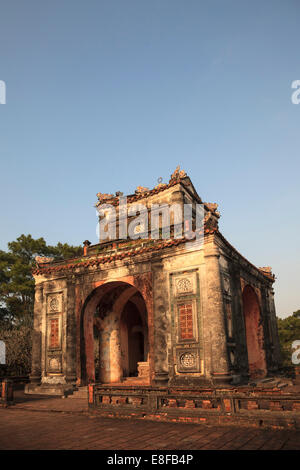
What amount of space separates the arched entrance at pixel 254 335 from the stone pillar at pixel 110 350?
7170 mm

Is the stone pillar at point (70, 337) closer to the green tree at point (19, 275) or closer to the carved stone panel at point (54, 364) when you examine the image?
the carved stone panel at point (54, 364)

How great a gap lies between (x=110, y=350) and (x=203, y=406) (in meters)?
11.8

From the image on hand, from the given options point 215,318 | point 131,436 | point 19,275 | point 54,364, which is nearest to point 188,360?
point 215,318

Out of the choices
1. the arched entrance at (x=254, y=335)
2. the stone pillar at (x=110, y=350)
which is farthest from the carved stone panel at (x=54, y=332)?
the arched entrance at (x=254, y=335)

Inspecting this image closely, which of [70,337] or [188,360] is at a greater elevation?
[70,337]

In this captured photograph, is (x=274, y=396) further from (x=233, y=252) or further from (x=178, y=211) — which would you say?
(x=178, y=211)

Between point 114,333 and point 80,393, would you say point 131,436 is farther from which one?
point 114,333

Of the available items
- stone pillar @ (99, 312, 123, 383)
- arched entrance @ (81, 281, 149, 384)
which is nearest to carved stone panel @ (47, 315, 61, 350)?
arched entrance @ (81, 281, 149, 384)

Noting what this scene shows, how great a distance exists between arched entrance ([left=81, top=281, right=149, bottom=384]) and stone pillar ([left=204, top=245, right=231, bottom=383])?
5.51 metres

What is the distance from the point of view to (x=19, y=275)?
33969 millimetres
